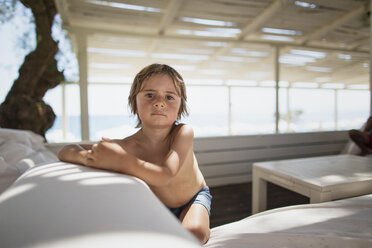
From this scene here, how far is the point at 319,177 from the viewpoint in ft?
5.03

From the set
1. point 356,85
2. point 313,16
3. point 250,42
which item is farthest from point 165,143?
point 356,85

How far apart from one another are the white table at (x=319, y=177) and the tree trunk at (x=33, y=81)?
85.8 inches

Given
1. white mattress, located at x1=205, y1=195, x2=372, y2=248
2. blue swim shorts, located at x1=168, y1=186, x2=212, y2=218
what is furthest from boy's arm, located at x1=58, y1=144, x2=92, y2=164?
white mattress, located at x1=205, y1=195, x2=372, y2=248

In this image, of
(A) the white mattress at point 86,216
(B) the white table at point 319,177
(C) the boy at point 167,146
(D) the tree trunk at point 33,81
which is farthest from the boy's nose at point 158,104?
(D) the tree trunk at point 33,81

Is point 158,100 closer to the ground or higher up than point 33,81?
closer to the ground

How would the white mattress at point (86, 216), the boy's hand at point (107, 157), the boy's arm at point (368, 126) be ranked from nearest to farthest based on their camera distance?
the white mattress at point (86, 216)
the boy's hand at point (107, 157)
the boy's arm at point (368, 126)

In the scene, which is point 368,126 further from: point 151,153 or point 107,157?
point 107,157

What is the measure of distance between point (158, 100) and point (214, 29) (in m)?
2.95

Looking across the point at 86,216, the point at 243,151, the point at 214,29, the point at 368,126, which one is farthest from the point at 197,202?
the point at 214,29

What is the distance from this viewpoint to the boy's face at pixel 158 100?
935 mm

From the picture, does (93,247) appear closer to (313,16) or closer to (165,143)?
(165,143)

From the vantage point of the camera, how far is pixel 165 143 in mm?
1020

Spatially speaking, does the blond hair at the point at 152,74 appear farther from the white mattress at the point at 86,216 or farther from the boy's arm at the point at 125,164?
the white mattress at the point at 86,216

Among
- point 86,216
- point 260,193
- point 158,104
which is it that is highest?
point 158,104
